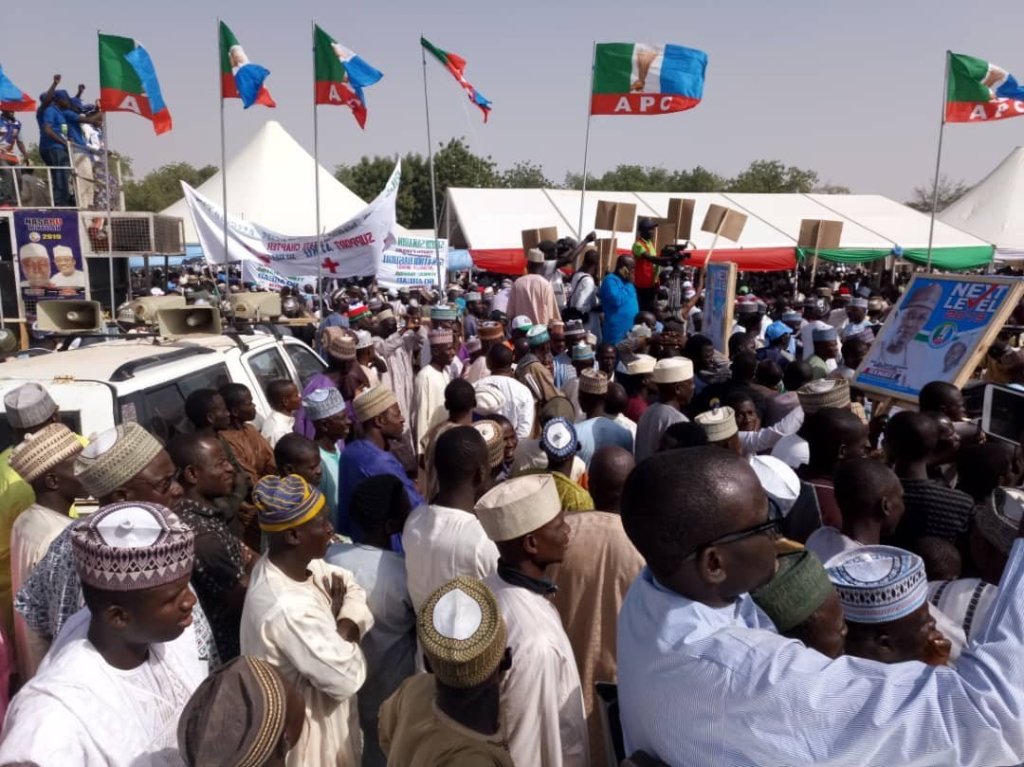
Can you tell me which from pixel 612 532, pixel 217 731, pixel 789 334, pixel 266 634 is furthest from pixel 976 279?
pixel 217 731

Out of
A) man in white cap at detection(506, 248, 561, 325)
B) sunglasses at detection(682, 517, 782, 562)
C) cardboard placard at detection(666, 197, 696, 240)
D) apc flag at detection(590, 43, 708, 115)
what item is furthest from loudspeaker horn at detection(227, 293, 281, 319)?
sunglasses at detection(682, 517, 782, 562)

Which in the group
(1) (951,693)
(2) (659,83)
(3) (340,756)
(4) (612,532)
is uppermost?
(2) (659,83)

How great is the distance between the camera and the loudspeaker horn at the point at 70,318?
21.9 feet

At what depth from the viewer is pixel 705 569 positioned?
1.59m

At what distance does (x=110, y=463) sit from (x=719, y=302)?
665 centimetres

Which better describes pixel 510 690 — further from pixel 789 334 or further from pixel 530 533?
pixel 789 334

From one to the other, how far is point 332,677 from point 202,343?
152 inches

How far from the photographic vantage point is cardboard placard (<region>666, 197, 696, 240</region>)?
1125cm

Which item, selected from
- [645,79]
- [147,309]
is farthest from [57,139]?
[645,79]

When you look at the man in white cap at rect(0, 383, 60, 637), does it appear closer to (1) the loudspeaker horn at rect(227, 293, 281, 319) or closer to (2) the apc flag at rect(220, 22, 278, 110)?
(1) the loudspeaker horn at rect(227, 293, 281, 319)

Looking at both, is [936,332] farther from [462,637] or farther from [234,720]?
[234,720]

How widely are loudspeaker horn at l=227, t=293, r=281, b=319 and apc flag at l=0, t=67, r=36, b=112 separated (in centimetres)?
723

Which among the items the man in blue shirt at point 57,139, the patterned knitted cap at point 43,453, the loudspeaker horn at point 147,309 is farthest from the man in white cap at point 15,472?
the man in blue shirt at point 57,139

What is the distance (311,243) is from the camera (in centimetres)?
1080
